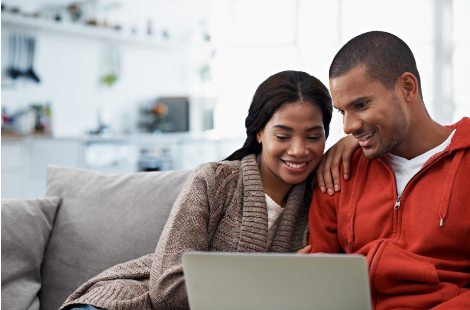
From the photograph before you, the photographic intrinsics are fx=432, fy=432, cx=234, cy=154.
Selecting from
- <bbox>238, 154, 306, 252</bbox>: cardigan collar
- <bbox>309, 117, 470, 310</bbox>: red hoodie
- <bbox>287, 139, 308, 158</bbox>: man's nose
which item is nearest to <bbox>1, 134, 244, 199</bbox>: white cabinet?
<bbox>238, 154, 306, 252</bbox>: cardigan collar

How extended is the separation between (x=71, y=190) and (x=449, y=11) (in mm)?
4881

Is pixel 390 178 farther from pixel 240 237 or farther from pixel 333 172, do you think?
pixel 240 237

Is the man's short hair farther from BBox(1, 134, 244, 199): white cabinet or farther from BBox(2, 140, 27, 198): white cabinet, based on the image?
BBox(2, 140, 27, 198): white cabinet

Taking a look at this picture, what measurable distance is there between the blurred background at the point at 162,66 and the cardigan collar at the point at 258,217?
10.7ft

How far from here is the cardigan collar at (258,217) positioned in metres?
1.34

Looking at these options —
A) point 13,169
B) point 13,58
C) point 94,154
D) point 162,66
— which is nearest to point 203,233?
point 13,169

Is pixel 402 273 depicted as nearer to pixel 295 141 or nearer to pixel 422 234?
pixel 422 234

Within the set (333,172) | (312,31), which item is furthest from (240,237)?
(312,31)

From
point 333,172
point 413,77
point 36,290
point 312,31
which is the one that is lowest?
point 36,290

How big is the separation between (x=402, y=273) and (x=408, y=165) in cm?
33

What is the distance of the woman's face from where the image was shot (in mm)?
1363

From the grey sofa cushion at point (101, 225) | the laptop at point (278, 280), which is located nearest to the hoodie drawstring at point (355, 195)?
the laptop at point (278, 280)

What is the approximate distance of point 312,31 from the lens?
5.89 m

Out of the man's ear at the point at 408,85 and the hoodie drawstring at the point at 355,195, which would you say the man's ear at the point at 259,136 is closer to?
the hoodie drawstring at the point at 355,195
